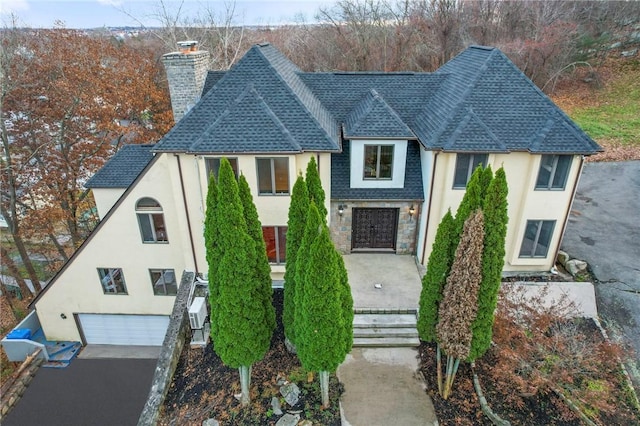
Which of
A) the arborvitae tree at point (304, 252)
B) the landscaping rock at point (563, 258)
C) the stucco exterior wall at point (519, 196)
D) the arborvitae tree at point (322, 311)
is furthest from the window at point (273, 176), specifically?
the landscaping rock at point (563, 258)

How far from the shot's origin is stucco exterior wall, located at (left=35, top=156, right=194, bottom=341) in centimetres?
1327

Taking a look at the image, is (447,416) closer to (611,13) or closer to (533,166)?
(533,166)

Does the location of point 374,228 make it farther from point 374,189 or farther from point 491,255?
point 491,255

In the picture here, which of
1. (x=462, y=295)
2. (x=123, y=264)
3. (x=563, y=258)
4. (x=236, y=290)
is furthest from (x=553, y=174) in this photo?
(x=123, y=264)

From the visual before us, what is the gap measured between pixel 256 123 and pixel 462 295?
760cm

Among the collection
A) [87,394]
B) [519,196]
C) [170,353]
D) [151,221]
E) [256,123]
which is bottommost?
[87,394]

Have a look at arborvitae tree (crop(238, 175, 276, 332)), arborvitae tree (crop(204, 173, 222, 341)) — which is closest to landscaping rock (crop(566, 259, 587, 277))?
arborvitae tree (crop(238, 175, 276, 332))

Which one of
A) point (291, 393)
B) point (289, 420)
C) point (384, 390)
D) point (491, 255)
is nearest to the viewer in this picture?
point (491, 255)

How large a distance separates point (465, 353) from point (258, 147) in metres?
7.88

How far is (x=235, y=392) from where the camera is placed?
1059 cm

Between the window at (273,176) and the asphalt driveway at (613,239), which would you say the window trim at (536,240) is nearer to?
the asphalt driveway at (613,239)

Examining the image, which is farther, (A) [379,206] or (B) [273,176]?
(A) [379,206]

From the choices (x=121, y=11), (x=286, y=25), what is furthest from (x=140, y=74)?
(x=286, y=25)

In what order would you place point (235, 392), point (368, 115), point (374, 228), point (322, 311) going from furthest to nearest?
point (374, 228) → point (368, 115) → point (235, 392) → point (322, 311)
